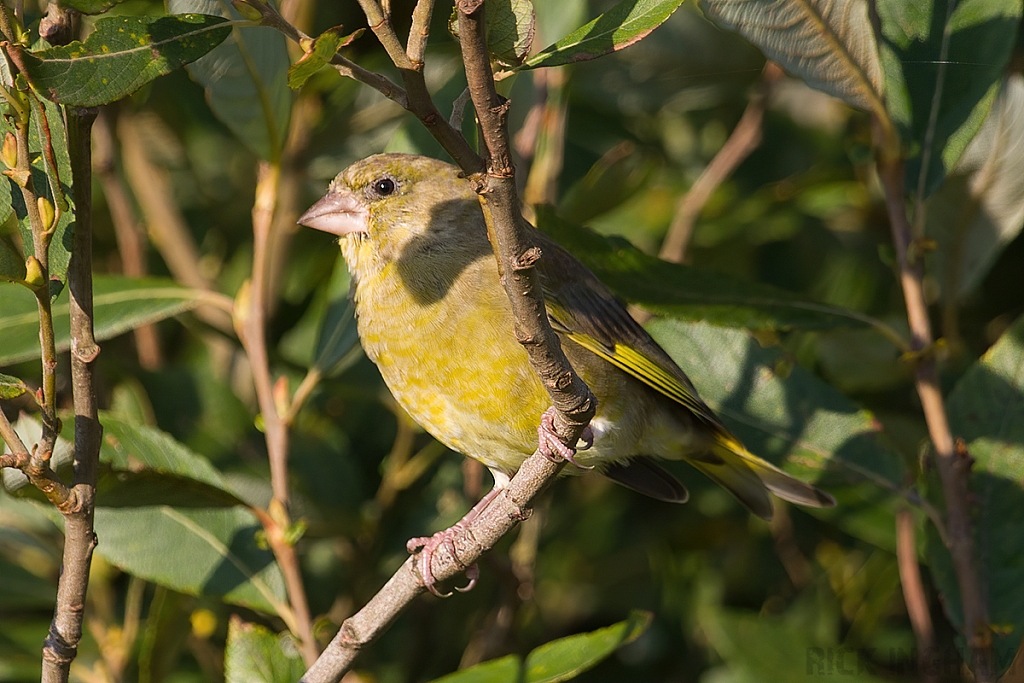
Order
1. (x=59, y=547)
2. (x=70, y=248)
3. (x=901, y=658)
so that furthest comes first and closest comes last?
(x=901, y=658) → (x=59, y=547) → (x=70, y=248)

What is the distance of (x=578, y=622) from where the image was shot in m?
4.29

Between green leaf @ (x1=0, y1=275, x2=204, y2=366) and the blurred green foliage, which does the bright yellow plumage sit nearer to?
the blurred green foliage

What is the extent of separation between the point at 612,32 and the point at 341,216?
147 centimetres

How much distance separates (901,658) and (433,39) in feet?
9.32

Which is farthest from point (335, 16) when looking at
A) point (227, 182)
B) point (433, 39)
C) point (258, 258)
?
point (258, 258)

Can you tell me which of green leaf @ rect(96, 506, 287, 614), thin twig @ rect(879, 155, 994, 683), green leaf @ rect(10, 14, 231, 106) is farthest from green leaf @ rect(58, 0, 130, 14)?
thin twig @ rect(879, 155, 994, 683)

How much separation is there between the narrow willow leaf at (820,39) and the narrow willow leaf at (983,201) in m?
0.49

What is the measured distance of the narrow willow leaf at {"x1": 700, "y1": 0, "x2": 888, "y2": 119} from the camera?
8.00ft

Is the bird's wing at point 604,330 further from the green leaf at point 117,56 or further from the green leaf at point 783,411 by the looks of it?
the green leaf at point 117,56

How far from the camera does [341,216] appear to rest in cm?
308

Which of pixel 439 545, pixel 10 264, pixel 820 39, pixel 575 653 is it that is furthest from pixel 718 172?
pixel 10 264

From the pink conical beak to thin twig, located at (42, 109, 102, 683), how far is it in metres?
1.22

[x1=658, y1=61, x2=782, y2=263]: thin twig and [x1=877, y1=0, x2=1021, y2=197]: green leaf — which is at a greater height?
[x1=877, y1=0, x2=1021, y2=197]: green leaf

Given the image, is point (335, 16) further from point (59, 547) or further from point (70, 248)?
point (70, 248)
